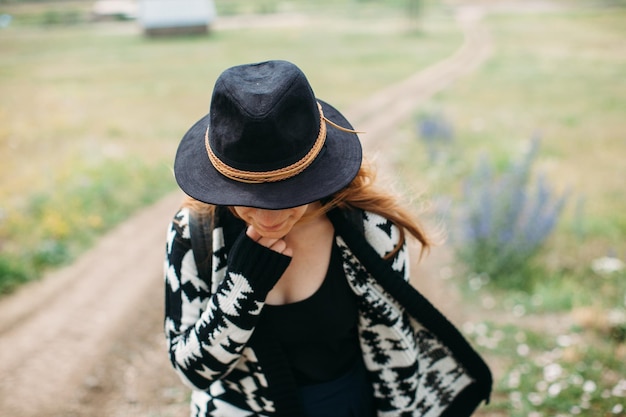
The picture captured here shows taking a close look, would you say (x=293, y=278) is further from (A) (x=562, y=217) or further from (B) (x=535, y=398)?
(A) (x=562, y=217)

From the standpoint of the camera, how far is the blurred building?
83.2 feet

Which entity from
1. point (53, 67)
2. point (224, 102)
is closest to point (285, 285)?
point (224, 102)

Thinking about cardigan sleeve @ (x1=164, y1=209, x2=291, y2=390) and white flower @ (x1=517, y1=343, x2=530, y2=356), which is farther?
white flower @ (x1=517, y1=343, x2=530, y2=356)

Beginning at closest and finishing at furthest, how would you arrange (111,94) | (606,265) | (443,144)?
(606,265)
(443,144)
(111,94)

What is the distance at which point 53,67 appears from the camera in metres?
17.5

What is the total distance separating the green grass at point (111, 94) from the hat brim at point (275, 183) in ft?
14.3

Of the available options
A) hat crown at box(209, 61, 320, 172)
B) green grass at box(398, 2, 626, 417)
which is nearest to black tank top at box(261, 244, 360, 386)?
hat crown at box(209, 61, 320, 172)

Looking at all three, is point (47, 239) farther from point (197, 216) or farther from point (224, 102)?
point (224, 102)

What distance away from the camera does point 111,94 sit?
14.0 m

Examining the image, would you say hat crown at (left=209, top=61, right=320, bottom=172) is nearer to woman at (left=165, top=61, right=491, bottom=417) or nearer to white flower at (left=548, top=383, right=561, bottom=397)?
woman at (left=165, top=61, right=491, bottom=417)

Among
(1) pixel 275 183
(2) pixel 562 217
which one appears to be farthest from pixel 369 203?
(2) pixel 562 217

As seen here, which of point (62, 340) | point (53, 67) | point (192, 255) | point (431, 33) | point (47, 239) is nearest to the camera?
point (192, 255)

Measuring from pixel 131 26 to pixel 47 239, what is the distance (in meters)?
27.9

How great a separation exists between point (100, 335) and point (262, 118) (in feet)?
12.0
